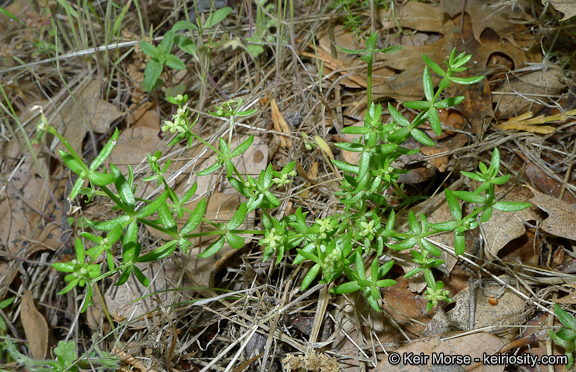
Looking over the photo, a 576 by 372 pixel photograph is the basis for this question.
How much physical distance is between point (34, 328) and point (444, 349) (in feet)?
10.4

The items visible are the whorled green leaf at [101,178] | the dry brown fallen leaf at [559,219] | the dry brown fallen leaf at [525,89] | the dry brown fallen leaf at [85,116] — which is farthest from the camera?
the dry brown fallen leaf at [85,116]

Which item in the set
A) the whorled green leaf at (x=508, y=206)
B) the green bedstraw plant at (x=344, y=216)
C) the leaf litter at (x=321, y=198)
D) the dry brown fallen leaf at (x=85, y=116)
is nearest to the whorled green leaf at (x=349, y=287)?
the green bedstraw plant at (x=344, y=216)

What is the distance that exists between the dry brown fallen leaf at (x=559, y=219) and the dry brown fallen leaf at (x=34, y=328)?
382cm

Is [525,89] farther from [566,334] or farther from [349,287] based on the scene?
[349,287]

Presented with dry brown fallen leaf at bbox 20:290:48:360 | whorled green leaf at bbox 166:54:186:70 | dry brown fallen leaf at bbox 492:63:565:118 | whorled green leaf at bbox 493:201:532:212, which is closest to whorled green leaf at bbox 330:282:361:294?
whorled green leaf at bbox 493:201:532:212

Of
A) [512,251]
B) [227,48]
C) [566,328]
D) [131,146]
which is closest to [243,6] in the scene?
[227,48]

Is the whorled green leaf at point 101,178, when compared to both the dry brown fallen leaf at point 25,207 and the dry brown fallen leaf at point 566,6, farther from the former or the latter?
the dry brown fallen leaf at point 566,6

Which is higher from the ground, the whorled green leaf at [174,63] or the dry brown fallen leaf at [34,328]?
the whorled green leaf at [174,63]

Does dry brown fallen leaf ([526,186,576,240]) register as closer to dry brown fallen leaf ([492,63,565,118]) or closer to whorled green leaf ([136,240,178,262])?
dry brown fallen leaf ([492,63,565,118])

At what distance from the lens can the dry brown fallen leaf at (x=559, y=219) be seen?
270 cm

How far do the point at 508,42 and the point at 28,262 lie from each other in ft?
14.7

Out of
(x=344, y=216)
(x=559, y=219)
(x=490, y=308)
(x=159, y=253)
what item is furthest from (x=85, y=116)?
(x=559, y=219)

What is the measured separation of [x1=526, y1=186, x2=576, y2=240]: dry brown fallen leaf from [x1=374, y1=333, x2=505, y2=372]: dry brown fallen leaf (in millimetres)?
799

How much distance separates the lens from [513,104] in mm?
3295
